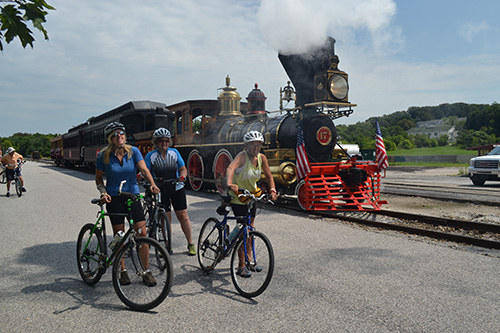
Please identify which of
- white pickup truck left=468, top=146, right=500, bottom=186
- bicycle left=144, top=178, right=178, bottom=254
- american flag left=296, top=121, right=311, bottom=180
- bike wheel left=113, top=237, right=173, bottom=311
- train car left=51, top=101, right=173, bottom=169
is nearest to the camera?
bike wheel left=113, top=237, right=173, bottom=311

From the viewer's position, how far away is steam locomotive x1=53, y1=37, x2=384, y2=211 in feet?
27.9

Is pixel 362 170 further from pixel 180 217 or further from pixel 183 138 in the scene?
pixel 183 138

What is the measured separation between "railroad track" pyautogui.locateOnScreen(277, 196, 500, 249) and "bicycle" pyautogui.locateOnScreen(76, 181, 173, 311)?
4494mm

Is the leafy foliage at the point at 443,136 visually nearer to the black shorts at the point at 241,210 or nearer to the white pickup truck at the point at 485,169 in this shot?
the white pickup truck at the point at 485,169

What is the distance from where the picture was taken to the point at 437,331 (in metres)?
2.90

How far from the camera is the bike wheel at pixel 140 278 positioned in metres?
3.28

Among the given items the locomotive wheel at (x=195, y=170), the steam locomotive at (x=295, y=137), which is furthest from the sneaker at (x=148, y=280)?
the locomotive wheel at (x=195, y=170)

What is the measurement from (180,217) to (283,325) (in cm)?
235

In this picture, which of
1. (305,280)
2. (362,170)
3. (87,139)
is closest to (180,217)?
(305,280)

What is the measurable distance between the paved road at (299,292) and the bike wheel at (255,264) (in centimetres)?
12

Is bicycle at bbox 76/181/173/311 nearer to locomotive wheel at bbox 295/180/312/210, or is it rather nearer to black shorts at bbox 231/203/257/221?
black shorts at bbox 231/203/257/221

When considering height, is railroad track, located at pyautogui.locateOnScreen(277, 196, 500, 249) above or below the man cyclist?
below

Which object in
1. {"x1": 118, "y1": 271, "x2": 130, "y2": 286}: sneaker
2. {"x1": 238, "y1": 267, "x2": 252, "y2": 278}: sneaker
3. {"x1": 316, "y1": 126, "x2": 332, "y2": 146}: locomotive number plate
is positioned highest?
{"x1": 316, "y1": 126, "x2": 332, "y2": 146}: locomotive number plate

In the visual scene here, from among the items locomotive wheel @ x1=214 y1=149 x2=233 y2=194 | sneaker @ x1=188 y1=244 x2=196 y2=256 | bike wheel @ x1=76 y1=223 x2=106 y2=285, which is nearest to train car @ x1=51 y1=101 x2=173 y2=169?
locomotive wheel @ x1=214 y1=149 x2=233 y2=194
